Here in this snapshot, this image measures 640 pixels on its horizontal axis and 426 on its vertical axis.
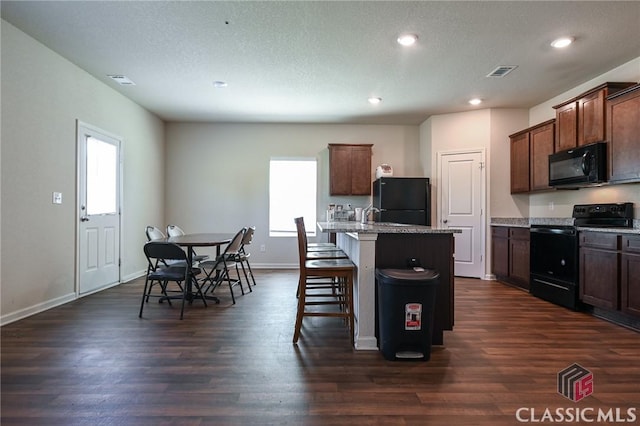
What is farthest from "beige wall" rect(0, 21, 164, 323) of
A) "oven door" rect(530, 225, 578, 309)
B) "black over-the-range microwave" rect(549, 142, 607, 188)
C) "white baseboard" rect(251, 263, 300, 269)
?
"black over-the-range microwave" rect(549, 142, 607, 188)

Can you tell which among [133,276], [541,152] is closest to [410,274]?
[541,152]

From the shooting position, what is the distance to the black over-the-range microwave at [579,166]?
349cm

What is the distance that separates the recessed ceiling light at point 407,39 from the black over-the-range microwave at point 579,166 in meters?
2.29

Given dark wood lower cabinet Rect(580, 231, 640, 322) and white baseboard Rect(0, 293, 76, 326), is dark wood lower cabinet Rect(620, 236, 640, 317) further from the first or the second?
white baseboard Rect(0, 293, 76, 326)

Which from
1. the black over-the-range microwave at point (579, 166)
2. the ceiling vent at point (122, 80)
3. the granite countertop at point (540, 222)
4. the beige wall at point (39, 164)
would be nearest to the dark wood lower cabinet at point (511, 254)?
the granite countertop at point (540, 222)

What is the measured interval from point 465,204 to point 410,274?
3557 mm

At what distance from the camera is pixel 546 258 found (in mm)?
3924

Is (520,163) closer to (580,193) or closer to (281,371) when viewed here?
(580,193)

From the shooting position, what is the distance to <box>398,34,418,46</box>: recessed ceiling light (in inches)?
120

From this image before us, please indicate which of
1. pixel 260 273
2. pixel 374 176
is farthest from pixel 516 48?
pixel 260 273

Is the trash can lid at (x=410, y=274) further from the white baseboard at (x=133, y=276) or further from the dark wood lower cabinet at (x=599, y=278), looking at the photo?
the white baseboard at (x=133, y=276)

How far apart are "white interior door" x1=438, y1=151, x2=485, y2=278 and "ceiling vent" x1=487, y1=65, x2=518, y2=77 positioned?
60.3 inches

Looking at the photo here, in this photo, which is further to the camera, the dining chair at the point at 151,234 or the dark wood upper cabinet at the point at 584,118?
the dining chair at the point at 151,234

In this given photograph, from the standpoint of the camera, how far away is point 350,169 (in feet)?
19.3
